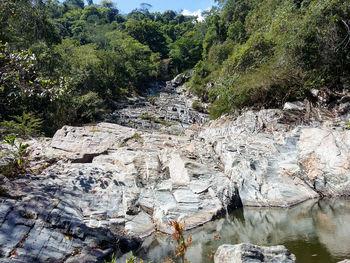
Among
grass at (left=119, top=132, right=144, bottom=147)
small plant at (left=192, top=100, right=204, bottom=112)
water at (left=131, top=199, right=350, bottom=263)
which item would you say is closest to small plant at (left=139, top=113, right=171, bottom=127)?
small plant at (left=192, top=100, right=204, bottom=112)

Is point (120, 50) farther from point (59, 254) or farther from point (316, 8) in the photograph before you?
point (59, 254)

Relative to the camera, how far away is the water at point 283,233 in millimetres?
6727

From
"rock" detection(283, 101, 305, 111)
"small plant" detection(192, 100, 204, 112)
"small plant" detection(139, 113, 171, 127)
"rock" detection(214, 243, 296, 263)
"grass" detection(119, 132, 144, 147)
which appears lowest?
"rock" detection(214, 243, 296, 263)

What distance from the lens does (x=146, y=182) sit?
11.4 metres

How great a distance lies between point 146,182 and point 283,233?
5.70 m

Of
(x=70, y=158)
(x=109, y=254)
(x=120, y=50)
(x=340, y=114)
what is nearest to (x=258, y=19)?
(x=120, y=50)

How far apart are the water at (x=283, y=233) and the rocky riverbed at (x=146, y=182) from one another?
1.62 feet

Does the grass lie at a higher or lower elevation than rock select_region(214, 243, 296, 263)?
higher

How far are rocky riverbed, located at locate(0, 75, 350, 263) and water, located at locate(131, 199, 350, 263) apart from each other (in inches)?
19.5

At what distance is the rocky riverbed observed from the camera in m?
7.24

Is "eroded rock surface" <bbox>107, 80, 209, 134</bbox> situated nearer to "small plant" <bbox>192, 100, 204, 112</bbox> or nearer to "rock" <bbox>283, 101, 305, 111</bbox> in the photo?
"small plant" <bbox>192, 100, 204, 112</bbox>

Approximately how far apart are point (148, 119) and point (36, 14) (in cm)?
1534

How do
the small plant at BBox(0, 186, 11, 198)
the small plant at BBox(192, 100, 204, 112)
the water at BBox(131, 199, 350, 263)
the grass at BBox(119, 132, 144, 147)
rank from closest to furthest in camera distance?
the water at BBox(131, 199, 350, 263), the small plant at BBox(0, 186, 11, 198), the grass at BBox(119, 132, 144, 147), the small plant at BBox(192, 100, 204, 112)

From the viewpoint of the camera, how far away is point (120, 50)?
180 feet
